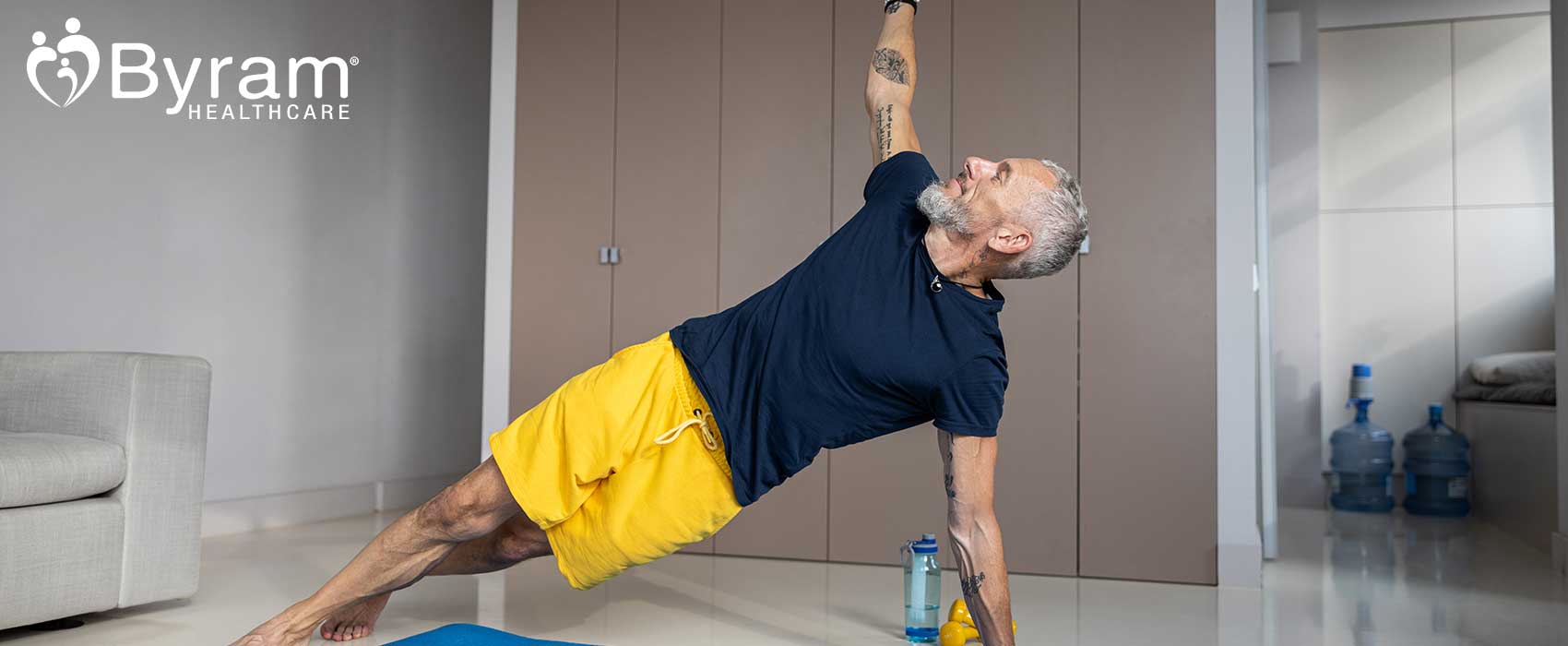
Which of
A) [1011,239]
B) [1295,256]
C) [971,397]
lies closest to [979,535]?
[971,397]

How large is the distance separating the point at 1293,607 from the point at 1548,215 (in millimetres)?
3811

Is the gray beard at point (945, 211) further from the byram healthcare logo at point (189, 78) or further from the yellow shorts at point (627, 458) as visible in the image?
the byram healthcare logo at point (189, 78)

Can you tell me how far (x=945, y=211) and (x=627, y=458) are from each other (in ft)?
2.44

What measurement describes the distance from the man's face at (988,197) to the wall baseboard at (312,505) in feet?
9.57

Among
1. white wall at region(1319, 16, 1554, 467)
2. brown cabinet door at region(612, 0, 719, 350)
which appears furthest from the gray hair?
white wall at region(1319, 16, 1554, 467)

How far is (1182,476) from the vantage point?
360cm

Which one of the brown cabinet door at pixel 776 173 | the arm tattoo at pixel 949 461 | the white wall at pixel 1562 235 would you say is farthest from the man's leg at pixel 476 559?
the white wall at pixel 1562 235

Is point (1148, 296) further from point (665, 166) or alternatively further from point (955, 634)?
point (665, 166)

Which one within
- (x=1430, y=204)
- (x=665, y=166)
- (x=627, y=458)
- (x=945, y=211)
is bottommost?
(x=627, y=458)

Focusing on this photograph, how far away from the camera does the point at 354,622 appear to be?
8.56 feet

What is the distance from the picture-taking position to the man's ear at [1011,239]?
6.67 ft

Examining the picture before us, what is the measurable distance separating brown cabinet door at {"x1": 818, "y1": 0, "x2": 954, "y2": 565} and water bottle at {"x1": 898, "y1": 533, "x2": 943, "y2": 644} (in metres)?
0.89

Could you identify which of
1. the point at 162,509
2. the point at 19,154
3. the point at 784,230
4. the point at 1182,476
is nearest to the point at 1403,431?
the point at 1182,476

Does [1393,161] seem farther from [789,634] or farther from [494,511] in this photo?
[494,511]
